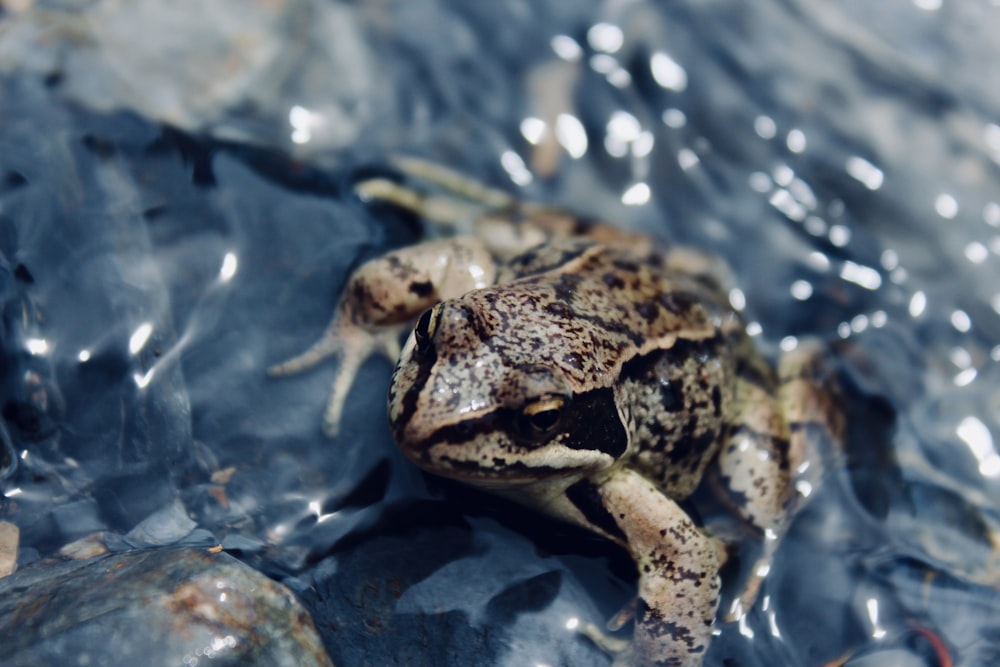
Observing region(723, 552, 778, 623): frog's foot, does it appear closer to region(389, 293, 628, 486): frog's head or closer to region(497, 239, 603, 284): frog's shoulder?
region(389, 293, 628, 486): frog's head

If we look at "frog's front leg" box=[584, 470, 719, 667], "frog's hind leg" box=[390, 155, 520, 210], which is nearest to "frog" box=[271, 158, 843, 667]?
"frog's front leg" box=[584, 470, 719, 667]

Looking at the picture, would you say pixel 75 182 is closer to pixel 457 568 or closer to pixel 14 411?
pixel 14 411

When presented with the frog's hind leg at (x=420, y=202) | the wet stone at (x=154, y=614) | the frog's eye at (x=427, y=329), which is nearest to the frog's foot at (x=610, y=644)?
the wet stone at (x=154, y=614)

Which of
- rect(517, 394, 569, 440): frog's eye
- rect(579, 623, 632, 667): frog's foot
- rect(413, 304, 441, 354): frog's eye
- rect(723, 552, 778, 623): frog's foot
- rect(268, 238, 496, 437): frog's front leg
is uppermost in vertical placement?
rect(413, 304, 441, 354): frog's eye

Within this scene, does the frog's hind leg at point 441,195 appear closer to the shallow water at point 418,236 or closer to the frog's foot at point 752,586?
the shallow water at point 418,236

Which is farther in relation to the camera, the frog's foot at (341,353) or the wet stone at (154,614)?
the frog's foot at (341,353)

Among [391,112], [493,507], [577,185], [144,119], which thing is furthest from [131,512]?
[577,185]
